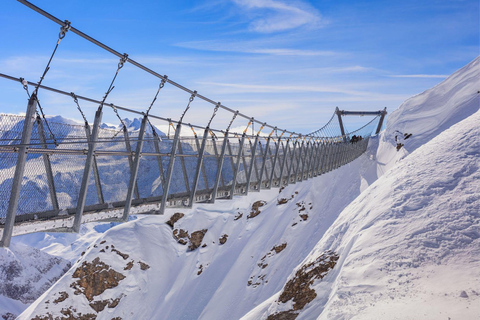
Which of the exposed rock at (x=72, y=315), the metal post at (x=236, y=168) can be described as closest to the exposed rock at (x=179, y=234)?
the exposed rock at (x=72, y=315)

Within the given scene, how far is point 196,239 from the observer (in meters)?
61.5

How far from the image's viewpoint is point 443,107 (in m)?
40.0

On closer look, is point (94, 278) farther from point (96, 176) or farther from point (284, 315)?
point (96, 176)

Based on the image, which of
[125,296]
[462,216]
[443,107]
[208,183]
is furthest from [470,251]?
[125,296]

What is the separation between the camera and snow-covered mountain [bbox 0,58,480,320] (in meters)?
6.72

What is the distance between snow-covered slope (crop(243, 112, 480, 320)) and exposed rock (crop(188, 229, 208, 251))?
5141 centimetres

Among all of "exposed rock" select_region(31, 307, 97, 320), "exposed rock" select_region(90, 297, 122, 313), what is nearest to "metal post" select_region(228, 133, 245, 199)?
"exposed rock" select_region(90, 297, 122, 313)

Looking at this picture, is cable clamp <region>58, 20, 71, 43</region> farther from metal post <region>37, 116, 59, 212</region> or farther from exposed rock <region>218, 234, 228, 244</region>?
exposed rock <region>218, 234, 228, 244</region>

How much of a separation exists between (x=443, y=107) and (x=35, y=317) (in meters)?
57.1

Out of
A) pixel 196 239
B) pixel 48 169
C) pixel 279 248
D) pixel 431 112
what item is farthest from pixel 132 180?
pixel 196 239

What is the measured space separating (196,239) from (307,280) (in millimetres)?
51593

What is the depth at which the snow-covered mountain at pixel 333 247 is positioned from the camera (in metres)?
6.72

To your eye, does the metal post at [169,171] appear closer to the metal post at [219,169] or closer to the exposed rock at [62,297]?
the metal post at [219,169]

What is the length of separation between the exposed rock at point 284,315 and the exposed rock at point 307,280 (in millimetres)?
206
